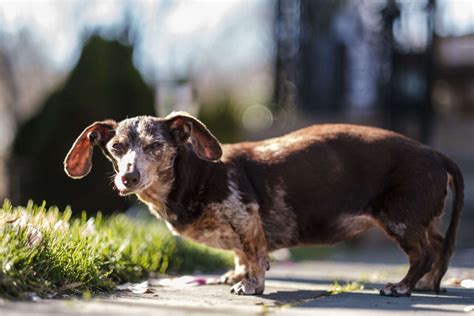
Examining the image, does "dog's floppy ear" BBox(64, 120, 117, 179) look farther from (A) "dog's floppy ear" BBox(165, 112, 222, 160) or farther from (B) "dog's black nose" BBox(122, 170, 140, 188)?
(B) "dog's black nose" BBox(122, 170, 140, 188)

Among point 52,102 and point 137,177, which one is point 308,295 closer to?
point 137,177

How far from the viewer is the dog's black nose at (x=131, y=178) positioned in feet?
17.5

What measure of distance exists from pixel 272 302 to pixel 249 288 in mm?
578

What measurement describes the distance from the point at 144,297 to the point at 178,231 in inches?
39.3

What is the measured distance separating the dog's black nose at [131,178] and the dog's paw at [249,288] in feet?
3.37

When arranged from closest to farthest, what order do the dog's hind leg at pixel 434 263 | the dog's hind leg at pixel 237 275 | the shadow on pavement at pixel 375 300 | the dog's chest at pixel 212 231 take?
the shadow on pavement at pixel 375 300
the dog's chest at pixel 212 231
the dog's hind leg at pixel 434 263
the dog's hind leg at pixel 237 275

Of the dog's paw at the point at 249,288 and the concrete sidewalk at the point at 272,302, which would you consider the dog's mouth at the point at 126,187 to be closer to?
the concrete sidewalk at the point at 272,302

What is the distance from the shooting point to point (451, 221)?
604cm


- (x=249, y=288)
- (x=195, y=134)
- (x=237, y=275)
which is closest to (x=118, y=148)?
(x=195, y=134)

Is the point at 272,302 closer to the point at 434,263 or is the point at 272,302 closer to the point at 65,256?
the point at 65,256

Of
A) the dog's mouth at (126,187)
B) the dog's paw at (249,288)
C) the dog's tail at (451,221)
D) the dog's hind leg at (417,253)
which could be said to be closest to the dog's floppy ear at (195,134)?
the dog's mouth at (126,187)

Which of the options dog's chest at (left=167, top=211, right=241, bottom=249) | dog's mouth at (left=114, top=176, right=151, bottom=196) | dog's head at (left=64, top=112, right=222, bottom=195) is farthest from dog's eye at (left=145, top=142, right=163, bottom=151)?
dog's chest at (left=167, top=211, right=241, bottom=249)

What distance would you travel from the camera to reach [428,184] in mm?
5797

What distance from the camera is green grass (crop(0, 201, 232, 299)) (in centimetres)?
467
